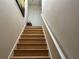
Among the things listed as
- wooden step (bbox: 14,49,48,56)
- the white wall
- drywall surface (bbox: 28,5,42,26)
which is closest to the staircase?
wooden step (bbox: 14,49,48,56)

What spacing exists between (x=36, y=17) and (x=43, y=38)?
4.27m

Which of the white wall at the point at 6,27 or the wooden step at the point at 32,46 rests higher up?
the white wall at the point at 6,27

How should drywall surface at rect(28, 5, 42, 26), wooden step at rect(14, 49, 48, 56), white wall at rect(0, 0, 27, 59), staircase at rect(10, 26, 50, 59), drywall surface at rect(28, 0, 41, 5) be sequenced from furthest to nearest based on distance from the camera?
drywall surface at rect(28, 5, 42, 26) < drywall surface at rect(28, 0, 41, 5) < wooden step at rect(14, 49, 48, 56) < staircase at rect(10, 26, 50, 59) < white wall at rect(0, 0, 27, 59)

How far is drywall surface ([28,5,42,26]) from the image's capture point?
29.7ft

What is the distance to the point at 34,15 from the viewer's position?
360 inches

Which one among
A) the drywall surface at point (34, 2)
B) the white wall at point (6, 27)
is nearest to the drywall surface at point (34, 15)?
the drywall surface at point (34, 2)

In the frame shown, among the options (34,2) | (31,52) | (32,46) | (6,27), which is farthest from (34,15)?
(6,27)

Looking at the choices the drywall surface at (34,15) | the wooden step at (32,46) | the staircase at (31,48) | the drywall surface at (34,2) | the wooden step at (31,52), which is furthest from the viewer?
the drywall surface at (34,15)

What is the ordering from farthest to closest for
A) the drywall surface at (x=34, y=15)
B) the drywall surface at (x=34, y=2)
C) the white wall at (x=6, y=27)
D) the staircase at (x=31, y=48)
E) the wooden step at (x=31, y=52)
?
1. the drywall surface at (x=34, y=15)
2. the drywall surface at (x=34, y=2)
3. the wooden step at (x=31, y=52)
4. the staircase at (x=31, y=48)
5. the white wall at (x=6, y=27)

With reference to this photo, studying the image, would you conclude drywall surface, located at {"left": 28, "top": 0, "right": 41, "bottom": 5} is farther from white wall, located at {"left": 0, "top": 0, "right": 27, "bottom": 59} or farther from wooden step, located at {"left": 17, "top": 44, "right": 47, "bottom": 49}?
white wall, located at {"left": 0, "top": 0, "right": 27, "bottom": 59}

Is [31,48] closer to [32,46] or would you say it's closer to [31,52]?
[32,46]

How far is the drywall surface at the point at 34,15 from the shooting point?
9.05 meters

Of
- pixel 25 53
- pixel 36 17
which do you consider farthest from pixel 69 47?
pixel 36 17

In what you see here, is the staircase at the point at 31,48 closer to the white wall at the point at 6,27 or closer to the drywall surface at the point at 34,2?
the white wall at the point at 6,27
